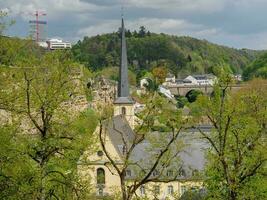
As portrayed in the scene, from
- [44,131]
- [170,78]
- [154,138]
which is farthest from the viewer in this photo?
[170,78]

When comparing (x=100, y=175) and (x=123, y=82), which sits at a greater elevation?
(x=123, y=82)

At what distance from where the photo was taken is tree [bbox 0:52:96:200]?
58.5 ft

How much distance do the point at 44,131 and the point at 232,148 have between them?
563cm

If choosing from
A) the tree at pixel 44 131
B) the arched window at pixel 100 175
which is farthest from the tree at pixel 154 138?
the arched window at pixel 100 175

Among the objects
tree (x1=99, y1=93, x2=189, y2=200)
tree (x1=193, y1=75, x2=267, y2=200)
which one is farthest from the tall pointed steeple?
tree (x1=99, y1=93, x2=189, y2=200)

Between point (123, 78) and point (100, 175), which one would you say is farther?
point (123, 78)

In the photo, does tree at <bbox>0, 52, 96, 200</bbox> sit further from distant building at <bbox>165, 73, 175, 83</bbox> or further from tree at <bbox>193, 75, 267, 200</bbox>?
distant building at <bbox>165, 73, 175, 83</bbox>

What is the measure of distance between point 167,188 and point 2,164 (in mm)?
20426

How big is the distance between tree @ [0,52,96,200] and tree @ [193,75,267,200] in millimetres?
3719

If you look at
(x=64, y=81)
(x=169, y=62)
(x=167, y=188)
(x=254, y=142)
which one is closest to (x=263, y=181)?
(x=254, y=142)

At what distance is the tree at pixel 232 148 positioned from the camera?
61.1 ft

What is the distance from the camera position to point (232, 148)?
761 inches

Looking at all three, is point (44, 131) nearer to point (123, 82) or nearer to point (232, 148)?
point (232, 148)

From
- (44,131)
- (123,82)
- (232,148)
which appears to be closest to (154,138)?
(232,148)
